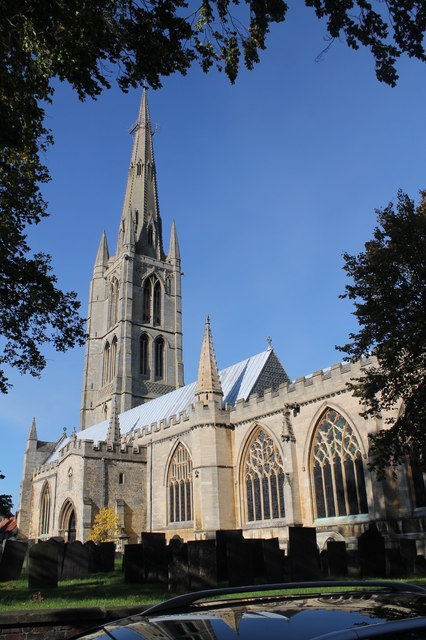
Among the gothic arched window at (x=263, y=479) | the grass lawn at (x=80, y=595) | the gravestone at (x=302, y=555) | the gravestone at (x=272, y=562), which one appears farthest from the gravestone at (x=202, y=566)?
the gothic arched window at (x=263, y=479)

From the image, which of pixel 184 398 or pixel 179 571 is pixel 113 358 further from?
pixel 179 571

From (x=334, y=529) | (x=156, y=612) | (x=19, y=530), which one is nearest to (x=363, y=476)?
(x=334, y=529)

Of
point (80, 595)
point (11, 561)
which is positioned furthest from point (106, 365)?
point (80, 595)

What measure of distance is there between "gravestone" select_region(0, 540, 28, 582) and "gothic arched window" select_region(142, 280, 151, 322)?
135ft

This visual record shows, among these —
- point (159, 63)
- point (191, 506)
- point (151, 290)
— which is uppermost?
point (151, 290)

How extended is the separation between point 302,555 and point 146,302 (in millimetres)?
44048

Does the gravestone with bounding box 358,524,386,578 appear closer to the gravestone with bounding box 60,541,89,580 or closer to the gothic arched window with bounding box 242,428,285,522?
the gravestone with bounding box 60,541,89,580

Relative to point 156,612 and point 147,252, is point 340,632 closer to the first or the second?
point 156,612

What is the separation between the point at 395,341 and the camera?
1373 cm

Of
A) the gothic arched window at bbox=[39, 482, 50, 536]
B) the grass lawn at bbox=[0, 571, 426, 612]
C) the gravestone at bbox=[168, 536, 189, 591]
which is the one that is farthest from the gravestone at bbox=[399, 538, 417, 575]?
the gothic arched window at bbox=[39, 482, 50, 536]

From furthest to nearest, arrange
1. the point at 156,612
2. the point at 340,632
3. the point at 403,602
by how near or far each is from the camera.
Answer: the point at 156,612
the point at 403,602
the point at 340,632

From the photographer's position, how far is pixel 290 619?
77.8 inches

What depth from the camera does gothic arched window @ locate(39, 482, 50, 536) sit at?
37.8m

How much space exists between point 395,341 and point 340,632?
502 inches
